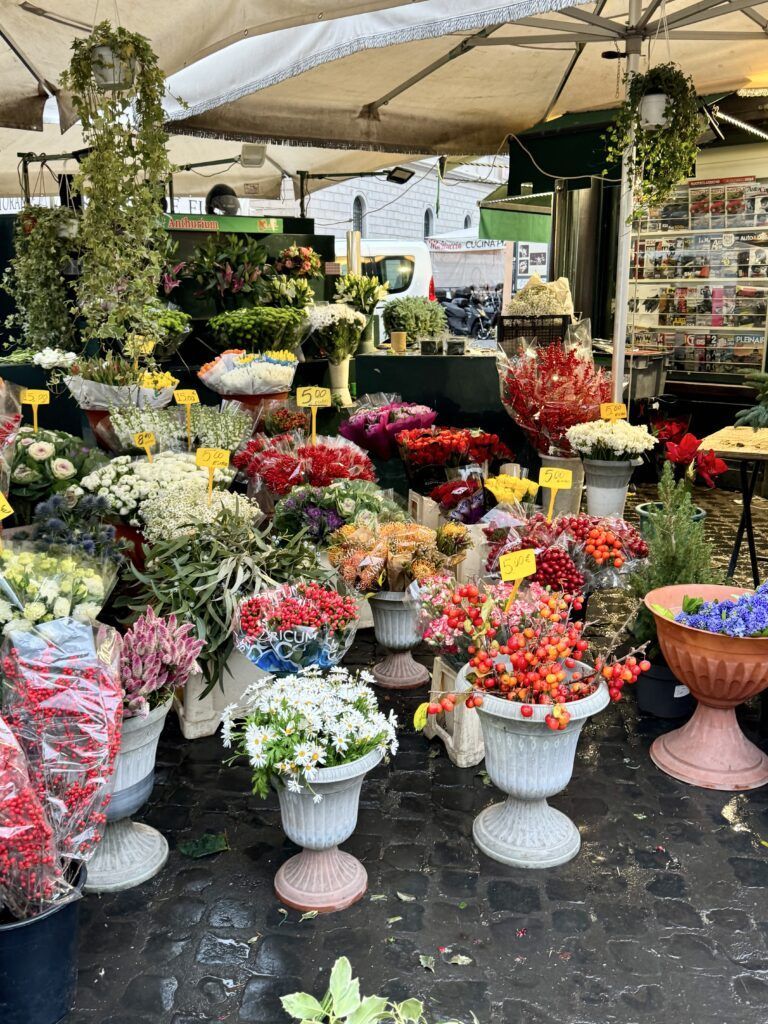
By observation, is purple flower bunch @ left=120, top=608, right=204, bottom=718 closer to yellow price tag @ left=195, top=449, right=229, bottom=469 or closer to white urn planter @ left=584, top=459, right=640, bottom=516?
yellow price tag @ left=195, top=449, right=229, bottom=469

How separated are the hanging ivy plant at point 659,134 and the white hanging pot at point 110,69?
8.63ft

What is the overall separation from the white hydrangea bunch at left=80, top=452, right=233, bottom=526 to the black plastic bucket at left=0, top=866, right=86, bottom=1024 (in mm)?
2076

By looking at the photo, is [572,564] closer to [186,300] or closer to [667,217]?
[186,300]

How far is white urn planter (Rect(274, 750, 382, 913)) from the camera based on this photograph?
257 centimetres

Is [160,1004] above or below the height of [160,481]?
below

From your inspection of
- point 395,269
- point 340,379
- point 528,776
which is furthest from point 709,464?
point 395,269

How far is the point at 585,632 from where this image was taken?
15.3 ft

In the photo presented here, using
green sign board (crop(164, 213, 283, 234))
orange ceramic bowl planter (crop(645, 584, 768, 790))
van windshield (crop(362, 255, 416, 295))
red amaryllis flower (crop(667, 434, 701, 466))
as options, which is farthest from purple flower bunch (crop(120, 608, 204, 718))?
van windshield (crop(362, 255, 416, 295))

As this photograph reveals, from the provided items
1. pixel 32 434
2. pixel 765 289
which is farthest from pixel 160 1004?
pixel 765 289

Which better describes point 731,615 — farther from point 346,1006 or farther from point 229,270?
point 229,270

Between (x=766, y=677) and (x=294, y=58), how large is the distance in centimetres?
372

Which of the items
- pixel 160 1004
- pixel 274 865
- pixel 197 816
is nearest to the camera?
pixel 160 1004

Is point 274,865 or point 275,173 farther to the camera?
point 275,173

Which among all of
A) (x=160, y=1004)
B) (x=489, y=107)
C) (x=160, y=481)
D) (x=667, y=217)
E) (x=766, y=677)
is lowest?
(x=160, y=1004)
